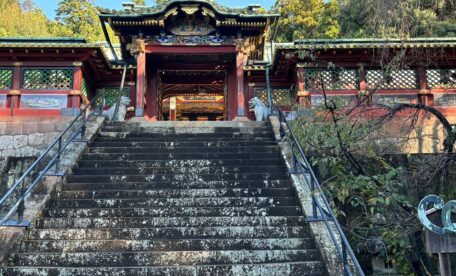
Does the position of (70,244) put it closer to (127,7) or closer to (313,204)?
(313,204)

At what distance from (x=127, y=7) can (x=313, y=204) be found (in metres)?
9.51

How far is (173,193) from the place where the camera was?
274 inches

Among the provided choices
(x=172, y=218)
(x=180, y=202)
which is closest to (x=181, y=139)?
(x=180, y=202)

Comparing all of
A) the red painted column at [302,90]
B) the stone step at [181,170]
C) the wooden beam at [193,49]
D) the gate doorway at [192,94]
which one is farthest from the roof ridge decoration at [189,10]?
the stone step at [181,170]

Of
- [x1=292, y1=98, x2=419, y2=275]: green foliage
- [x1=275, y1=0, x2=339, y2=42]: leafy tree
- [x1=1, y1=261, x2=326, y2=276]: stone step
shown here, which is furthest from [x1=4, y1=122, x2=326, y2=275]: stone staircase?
[x1=275, y1=0, x2=339, y2=42]: leafy tree

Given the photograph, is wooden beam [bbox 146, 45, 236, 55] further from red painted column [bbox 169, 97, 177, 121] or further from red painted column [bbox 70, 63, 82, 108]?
red painted column [bbox 169, 97, 177, 121]

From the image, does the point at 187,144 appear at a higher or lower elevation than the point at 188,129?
lower

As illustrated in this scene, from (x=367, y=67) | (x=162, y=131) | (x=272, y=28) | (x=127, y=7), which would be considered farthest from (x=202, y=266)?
(x=272, y=28)

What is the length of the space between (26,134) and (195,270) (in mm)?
7815

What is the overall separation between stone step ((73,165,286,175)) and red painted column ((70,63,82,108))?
4709mm

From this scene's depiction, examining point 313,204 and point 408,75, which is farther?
point 408,75

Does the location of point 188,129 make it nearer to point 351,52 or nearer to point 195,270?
point 351,52

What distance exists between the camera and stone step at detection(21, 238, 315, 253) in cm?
552

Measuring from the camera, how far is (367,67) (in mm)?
12281
